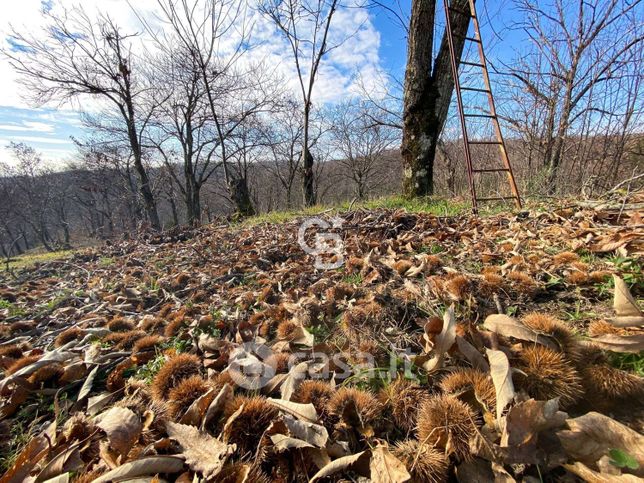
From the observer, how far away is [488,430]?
848 mm

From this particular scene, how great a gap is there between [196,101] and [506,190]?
18295mm

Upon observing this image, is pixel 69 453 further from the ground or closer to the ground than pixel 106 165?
closer to the ground

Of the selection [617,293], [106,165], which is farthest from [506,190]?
[106,165]

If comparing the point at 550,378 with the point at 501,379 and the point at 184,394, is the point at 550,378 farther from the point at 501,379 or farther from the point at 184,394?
the point at 184,394

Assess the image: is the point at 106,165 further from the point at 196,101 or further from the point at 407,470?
the point at 407,470

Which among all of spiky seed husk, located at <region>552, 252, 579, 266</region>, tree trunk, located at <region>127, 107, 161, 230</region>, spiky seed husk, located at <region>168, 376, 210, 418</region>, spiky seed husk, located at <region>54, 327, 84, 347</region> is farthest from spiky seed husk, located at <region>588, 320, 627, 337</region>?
tree trunk, located at <region>127, 107, 161, 230</region>

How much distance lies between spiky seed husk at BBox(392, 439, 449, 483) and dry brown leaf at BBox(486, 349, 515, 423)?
0.66 feet

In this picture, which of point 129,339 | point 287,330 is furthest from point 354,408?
point 129,339

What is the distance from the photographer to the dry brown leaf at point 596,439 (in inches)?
29.8

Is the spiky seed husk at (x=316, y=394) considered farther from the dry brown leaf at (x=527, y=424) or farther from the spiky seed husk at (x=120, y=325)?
the spiky seed husk at (x=120, y=325)

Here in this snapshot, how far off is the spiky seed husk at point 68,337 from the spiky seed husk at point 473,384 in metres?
2.30

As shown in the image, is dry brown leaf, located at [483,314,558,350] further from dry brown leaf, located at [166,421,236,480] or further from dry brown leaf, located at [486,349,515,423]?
dry brown leaf, located at [166,421,236,480]

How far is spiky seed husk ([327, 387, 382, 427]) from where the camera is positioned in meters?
0.96

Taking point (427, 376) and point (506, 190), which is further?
point (506, 190)
